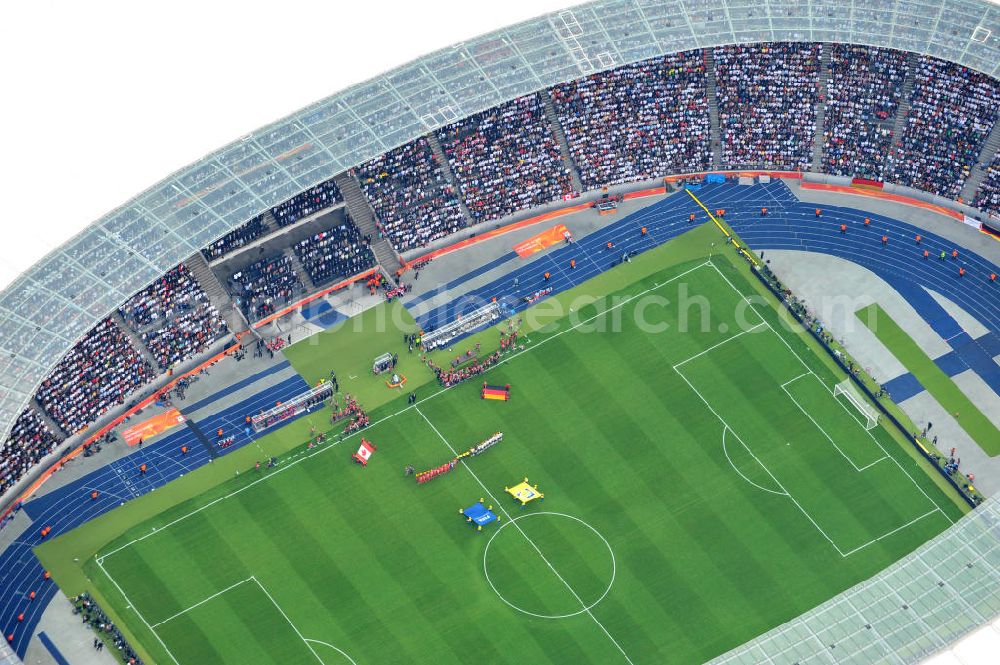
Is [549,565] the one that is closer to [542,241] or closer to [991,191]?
[542,241]

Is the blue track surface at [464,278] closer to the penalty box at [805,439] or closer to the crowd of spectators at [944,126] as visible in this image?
the penalty box at [805,439]

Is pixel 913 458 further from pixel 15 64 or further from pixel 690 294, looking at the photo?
pixel 15 64

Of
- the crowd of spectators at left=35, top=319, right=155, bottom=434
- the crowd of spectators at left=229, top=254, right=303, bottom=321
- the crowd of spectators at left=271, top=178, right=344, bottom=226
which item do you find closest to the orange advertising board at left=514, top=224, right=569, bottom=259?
the crowd of spectators at left=271, top=178, right=344, bottom=226

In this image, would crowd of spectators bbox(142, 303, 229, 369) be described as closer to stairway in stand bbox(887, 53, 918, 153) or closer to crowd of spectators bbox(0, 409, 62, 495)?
crowd of spectators bbox(0, 409, 62, 495)

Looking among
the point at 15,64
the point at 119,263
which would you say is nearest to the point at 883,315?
the point at 119,263

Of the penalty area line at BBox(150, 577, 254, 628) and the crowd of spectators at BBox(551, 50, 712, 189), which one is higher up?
the crowd of spectators at BBox(551, 50, 712, 189)
